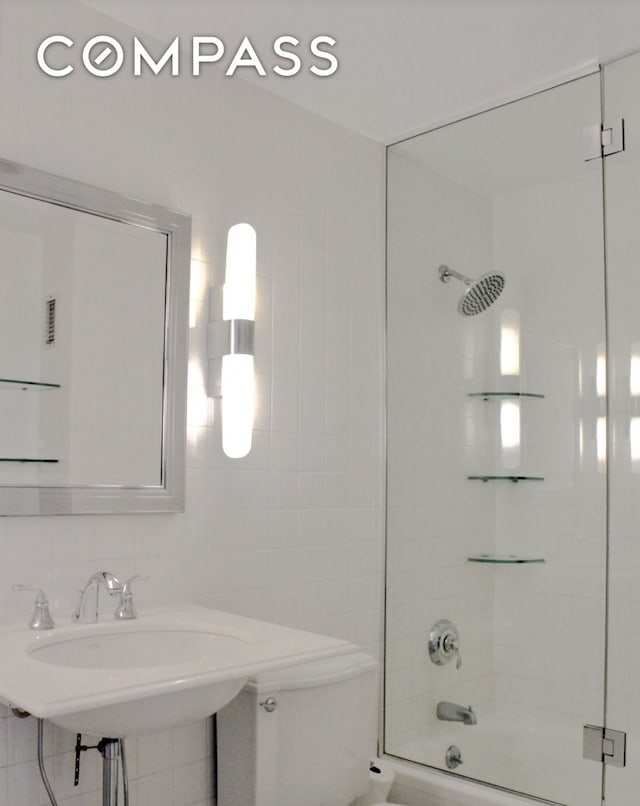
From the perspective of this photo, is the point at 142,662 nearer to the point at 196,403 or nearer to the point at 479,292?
the point at 196,403

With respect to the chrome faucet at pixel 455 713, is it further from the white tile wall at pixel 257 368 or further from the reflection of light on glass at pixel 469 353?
the reflection of light on glass at pixel 469 353

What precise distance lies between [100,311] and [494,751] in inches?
69.0

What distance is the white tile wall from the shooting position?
6.79ft

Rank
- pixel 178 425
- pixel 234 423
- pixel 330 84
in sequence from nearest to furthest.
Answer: pixel 178 425
pixel 234 423
pixel 330 84

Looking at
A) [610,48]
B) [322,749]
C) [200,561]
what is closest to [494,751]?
[322,749]

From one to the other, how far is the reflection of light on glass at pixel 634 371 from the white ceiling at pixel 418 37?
0.84 meters

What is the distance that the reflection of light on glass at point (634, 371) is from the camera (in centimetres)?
239

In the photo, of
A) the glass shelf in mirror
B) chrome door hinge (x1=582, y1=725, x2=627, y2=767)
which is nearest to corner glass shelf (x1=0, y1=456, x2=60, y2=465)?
the glass shelf in mirror

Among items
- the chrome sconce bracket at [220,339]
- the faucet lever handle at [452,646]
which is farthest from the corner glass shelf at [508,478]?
the chrome sconce bracket at [220,339]

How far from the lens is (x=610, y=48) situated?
239 cm

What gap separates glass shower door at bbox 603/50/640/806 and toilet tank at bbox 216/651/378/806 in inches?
28.1

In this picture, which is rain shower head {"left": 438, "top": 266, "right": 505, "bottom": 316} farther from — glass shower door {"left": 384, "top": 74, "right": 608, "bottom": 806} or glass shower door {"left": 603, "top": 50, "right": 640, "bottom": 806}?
glass shower door {"left": 603, "top": 50, "right": 640, "bottom": 806}

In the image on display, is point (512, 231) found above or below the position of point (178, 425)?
above

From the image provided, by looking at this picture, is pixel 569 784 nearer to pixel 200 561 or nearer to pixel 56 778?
pixel 200 561
